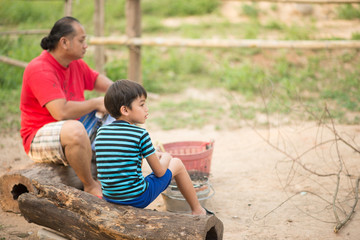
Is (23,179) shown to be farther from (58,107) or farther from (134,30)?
(134,30)

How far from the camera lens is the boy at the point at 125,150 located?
237cm

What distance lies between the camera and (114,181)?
238 centimetres

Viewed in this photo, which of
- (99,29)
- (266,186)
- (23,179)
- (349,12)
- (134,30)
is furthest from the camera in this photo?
(349,12)

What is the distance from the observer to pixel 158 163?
248 cm

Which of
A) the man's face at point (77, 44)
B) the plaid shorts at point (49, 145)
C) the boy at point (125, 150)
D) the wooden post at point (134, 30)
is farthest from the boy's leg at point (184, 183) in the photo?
the wooden post at point (134, 30)

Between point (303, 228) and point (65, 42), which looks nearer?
point (303, 228)

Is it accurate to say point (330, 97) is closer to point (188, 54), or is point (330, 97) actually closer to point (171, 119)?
point (171, 119)

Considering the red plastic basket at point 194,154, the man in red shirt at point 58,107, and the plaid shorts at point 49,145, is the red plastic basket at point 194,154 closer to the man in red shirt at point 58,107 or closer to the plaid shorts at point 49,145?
the man in red shirt at point 58,107

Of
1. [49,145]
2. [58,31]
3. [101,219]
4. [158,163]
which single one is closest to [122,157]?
[158,163]

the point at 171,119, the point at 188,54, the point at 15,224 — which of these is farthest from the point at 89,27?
the point at 15,224

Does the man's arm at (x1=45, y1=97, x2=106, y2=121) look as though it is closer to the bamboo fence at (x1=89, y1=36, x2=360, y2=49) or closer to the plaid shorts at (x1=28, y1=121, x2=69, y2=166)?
the plaid shorts at (x1=28, y1=121, x2=69, y2=166)

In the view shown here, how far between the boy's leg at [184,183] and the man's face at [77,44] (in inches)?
50.5

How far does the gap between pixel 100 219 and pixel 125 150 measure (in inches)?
16.1

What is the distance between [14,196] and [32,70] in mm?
965
